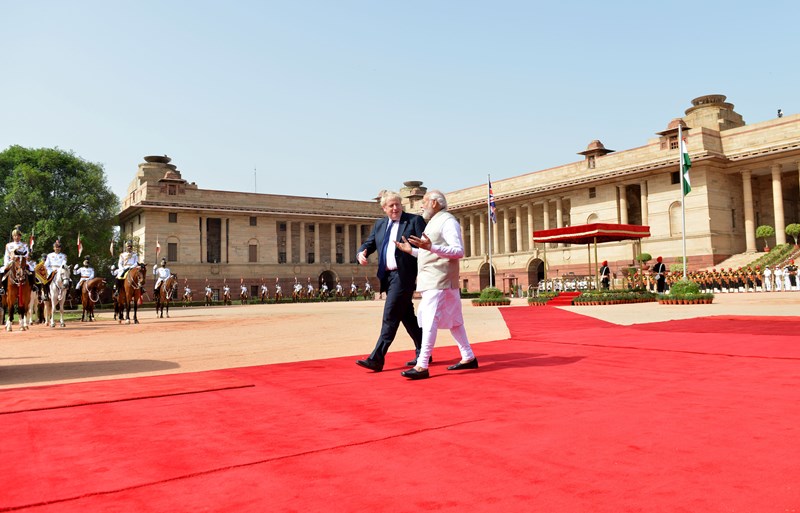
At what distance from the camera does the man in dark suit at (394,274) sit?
6.40 m

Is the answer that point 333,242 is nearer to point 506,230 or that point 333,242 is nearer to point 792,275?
point 506,230

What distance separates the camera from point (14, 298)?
14844mm

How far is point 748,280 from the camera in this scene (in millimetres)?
35250

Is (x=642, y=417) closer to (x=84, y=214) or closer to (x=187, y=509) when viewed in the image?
(x=187, y=509)

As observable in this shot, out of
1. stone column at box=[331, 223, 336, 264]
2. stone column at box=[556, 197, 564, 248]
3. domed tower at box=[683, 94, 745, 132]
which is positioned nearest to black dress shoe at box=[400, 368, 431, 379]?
stone column at box=[556, 197, 564, 248]

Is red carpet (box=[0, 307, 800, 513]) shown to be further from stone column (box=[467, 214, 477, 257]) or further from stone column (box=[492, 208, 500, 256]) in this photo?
stone column (box=[467, 214, 477, 257])

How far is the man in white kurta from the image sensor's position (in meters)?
6.07

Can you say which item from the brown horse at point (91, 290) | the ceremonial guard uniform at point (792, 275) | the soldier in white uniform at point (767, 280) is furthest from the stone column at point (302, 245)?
the ceremonial guard uniform at point (792, 275)

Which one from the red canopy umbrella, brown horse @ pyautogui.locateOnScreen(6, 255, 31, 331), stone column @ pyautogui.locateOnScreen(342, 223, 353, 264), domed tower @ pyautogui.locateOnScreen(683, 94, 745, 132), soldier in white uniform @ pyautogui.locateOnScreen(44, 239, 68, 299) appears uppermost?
domed tower @ pyautogui.locateOnScreen(683, 94, 745, 132)

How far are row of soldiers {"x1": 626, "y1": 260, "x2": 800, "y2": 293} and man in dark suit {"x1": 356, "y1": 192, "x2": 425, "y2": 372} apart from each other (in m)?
29.2

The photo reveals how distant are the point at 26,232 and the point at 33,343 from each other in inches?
1403

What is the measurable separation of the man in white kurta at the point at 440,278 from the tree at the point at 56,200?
42.9 metres

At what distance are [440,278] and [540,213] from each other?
5548 centimetres

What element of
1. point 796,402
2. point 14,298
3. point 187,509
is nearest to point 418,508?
point 187,509
